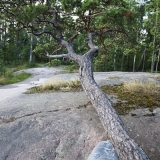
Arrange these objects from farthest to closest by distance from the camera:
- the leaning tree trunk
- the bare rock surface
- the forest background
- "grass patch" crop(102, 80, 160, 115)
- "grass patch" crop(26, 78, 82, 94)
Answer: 1. "grass patch" crop(26, 78, 82, 94)
2. the forest background
3. "grass patch" crop(102, 80, 160, 115)
4. the bare rock surface
5. the leaning tree trunk

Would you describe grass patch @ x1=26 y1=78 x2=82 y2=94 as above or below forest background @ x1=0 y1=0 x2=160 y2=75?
below

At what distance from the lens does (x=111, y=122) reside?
259 centimetres

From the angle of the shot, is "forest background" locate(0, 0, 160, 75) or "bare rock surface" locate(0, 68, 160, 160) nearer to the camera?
"bare rock surface" locate(0, 68, 160, 160)

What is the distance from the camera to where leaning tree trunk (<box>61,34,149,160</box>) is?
2.05 metres

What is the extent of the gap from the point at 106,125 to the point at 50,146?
0.98 m

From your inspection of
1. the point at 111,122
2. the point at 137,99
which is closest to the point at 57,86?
the point at 137,99

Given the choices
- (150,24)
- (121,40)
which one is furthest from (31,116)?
(150,24)

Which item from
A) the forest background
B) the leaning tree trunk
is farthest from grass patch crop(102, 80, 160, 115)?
the forest background

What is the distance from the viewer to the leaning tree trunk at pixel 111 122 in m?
2.05

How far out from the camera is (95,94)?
11.2ft

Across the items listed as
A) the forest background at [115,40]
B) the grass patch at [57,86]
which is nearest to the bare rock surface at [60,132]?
the grass patch at [57,86]

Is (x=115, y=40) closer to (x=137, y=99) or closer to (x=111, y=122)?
(x=137, y=99)

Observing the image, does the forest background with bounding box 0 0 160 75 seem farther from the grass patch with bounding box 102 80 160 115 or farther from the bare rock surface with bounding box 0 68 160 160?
the bare rock surface with bounding box 0 68 160 160

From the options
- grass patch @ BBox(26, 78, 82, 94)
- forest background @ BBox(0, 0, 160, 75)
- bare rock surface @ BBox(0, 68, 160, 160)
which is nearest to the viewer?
bare rock surface @ BBox(0, 68, 160, 160)
